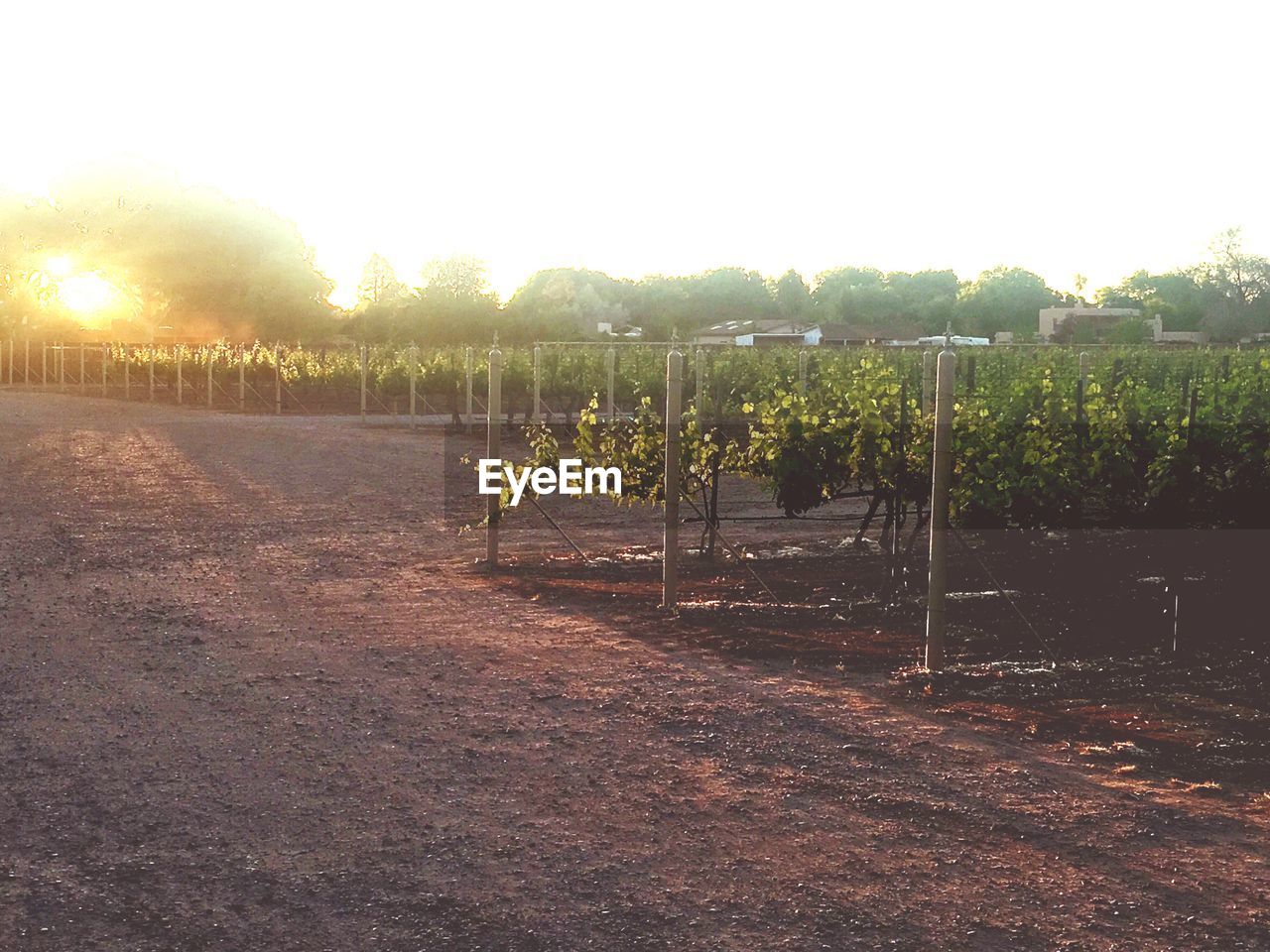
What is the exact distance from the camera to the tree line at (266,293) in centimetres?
6888

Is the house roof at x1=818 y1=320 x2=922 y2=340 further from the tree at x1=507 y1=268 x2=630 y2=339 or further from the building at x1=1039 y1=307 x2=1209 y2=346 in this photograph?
the tree at x1=507 y1=268 x2=630 y2=339

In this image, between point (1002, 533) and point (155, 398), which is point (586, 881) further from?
point (155, 398)

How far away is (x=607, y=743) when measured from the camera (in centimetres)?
570

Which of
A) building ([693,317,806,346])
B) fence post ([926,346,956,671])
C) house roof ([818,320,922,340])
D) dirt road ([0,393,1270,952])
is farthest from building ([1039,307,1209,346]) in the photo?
dirt road ([0,393,1270,952])

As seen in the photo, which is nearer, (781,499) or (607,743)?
(607,743)

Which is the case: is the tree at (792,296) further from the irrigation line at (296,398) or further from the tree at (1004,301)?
the irrigation line at (296,398)

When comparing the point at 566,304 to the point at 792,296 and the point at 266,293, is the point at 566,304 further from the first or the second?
the point at 792,296

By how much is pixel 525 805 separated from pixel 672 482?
419 cm

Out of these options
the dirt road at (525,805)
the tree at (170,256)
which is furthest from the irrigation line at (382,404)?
the tree at (170,256)

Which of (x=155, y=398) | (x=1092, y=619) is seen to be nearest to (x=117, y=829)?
(x=1092, y=619)

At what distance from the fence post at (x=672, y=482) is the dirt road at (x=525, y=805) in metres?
0.49

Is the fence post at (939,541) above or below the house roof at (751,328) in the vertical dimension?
below

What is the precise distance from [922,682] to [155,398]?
139 feet

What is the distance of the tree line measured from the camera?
226 feet
